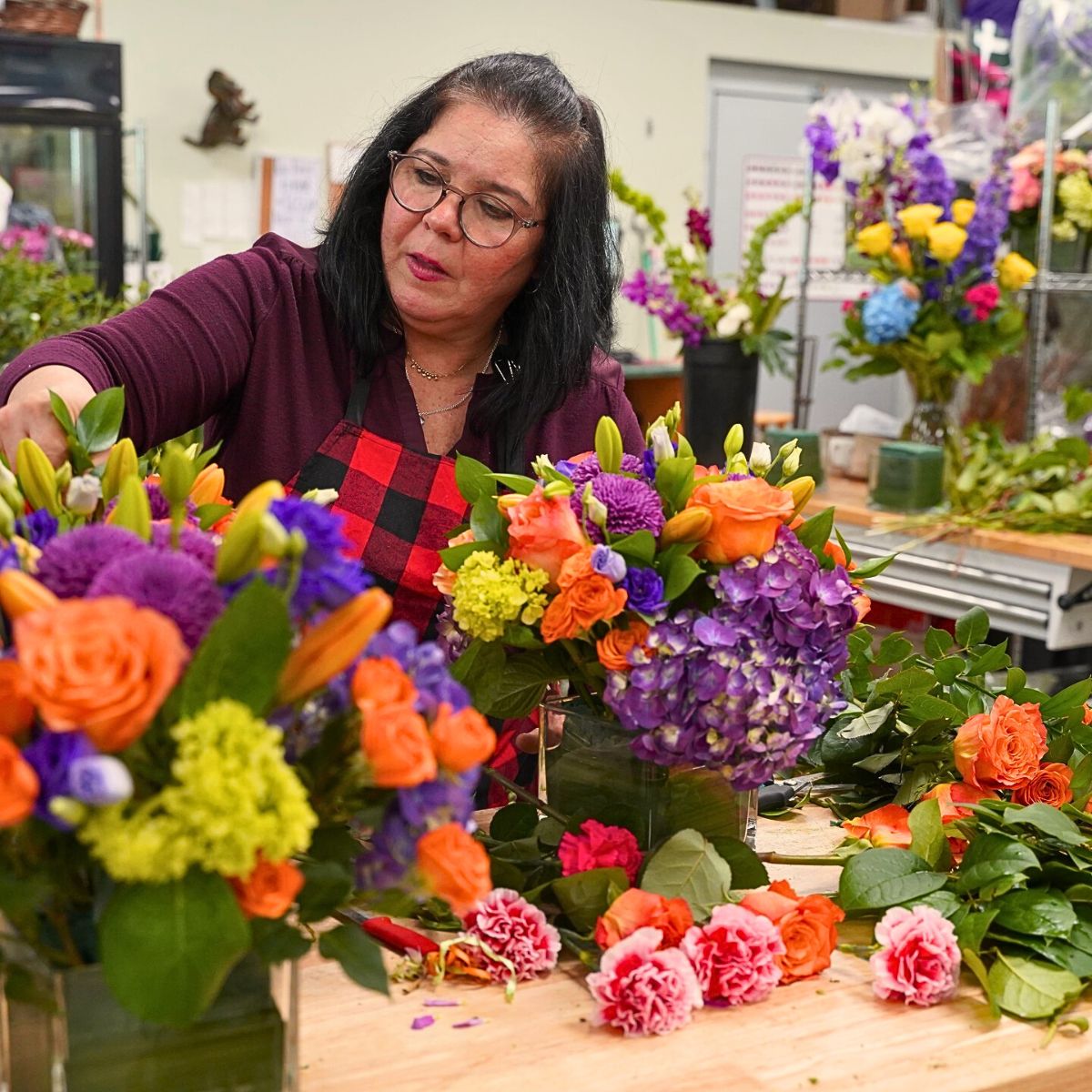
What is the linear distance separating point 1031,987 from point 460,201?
947 mm

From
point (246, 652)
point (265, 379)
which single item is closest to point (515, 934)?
point (246, 652)

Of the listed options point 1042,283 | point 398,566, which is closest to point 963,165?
point 1042,283

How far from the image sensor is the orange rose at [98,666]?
0.58 metres

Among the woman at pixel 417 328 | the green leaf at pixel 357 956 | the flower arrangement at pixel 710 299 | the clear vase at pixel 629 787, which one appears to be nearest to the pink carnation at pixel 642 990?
the clear vase at pixel 629 787

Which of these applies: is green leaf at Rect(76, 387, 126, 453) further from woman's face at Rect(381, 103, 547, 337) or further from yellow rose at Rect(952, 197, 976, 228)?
yellow rose at Rect(952, 197, 976, 228)

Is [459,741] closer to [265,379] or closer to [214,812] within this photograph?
[214,812]

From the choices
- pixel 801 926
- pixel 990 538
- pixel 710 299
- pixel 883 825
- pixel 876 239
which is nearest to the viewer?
pixel 801 926

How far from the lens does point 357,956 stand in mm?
739

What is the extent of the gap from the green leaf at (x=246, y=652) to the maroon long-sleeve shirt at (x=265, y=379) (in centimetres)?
86

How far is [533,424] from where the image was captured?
5.52 feet

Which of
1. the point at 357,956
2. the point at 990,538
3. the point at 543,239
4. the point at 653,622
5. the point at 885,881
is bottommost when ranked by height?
the point at 990,538

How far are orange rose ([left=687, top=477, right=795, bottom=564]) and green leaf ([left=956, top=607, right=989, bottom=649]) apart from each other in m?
0.43

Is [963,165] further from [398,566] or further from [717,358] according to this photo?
[398,566]

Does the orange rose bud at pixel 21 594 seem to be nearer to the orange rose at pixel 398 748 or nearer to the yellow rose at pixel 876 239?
the orange rose at pixel 398 748
